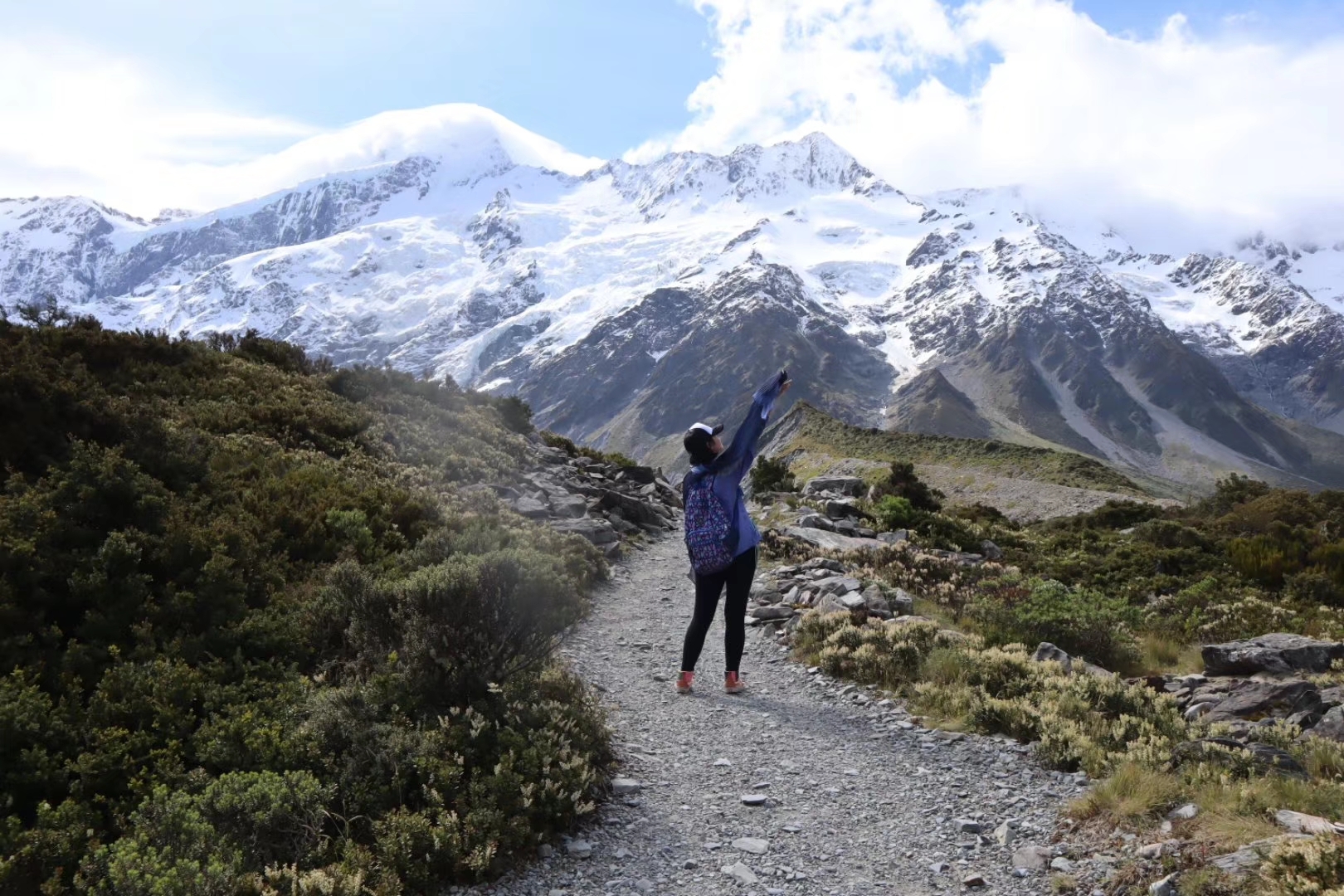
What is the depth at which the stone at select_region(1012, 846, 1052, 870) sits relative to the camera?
5.29 metres

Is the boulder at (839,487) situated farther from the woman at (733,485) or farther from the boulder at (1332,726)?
the boulder at (1332,726)

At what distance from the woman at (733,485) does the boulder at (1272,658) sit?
19.5 ft

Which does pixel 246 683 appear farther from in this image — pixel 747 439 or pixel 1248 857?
pixel 1248 857

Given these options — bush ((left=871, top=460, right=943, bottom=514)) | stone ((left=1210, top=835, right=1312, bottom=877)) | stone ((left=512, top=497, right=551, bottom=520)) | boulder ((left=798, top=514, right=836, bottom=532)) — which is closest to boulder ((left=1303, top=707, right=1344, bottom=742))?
stone ((left=1210, top=835, right=1312, bottom=877))

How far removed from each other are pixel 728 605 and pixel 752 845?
3115 mm

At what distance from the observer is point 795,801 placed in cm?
644

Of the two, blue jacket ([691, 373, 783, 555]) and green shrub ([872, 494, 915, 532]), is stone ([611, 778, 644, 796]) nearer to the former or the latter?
blue jacket ([691, 373, 783, 555])

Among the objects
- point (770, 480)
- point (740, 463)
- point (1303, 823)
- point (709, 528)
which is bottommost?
point (1303, 823)

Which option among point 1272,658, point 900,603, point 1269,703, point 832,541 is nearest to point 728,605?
point 900,603

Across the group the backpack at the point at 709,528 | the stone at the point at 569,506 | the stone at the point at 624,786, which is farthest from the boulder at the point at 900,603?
the stone at the point at 569,506

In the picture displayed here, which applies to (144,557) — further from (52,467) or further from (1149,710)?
(1149,710)

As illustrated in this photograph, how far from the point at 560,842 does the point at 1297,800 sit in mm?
4976

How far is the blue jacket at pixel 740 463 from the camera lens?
27.4ft

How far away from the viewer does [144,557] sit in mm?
8477
